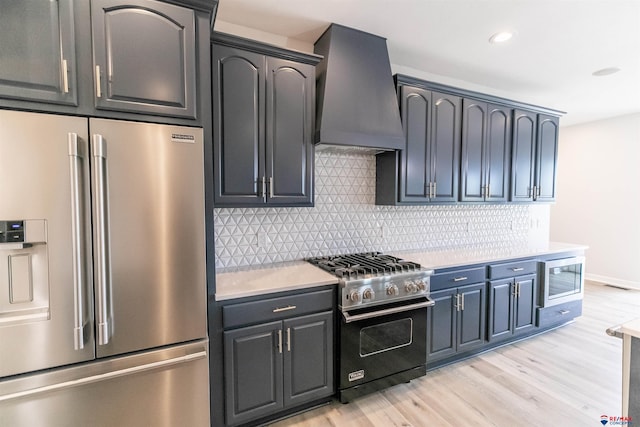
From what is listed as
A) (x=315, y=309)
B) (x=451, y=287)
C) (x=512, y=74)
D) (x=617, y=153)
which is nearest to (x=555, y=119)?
(x=512, y=74)

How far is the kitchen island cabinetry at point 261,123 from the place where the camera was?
6.23 ft

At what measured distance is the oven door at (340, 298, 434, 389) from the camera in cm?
204

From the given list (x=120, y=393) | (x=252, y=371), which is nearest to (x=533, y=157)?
(x=252, y=371)

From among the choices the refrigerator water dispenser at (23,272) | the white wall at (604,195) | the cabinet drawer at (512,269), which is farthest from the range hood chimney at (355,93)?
the white wall at (604,195)

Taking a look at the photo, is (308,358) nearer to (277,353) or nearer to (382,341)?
(277,353)

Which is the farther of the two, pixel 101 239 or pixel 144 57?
pixel 144 57

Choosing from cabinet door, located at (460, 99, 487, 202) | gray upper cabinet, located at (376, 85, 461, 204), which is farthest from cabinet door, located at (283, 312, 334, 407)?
cabinet door, located at (460, 99, 487, 202)

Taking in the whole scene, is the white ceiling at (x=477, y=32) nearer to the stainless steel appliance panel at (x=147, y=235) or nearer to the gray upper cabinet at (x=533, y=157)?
the gray upper cabinet at (x=533, y=157)

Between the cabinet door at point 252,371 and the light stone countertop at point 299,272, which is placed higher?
the light stone countertop at point 299,272

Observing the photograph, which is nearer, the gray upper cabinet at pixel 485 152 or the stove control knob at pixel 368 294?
the stove control knob at pixel 368 294

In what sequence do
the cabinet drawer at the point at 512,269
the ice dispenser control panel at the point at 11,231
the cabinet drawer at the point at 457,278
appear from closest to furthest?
1. the ice dispenser control panel at the point at 11,231
2. the cabinet drawer at the point at 457,278
3. the cabinet drawer at the point at 512,269

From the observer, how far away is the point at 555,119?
3.67 metres

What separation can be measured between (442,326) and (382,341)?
693mm

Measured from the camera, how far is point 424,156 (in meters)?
2.80
